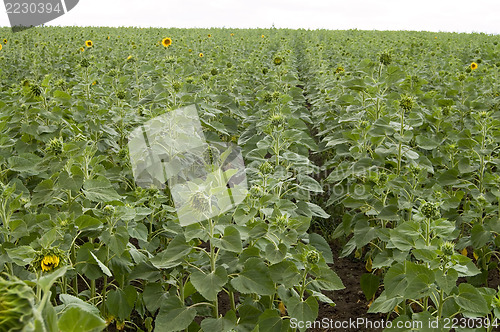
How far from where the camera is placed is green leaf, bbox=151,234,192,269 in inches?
85.8

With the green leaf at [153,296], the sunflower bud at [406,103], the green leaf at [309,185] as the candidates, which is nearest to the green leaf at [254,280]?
the green leaf at [153,296]

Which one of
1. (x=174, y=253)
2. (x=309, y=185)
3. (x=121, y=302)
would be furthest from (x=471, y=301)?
(x=121, y=302)

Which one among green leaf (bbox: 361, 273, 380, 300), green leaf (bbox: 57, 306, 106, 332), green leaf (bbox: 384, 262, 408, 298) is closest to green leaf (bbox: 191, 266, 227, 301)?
green leaf (bbox: 384, 262, 408, 298)

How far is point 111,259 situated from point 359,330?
188 centimetres

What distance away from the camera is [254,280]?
2203 mm

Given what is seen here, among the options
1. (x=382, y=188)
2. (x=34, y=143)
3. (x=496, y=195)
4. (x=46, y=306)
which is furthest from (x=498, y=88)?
(x=46, y=306)

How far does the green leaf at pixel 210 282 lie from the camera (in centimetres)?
211

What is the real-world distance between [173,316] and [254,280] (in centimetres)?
43

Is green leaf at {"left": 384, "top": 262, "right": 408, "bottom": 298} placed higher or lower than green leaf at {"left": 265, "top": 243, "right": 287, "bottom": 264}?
lower

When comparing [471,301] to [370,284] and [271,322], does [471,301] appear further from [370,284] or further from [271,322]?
[370,284]

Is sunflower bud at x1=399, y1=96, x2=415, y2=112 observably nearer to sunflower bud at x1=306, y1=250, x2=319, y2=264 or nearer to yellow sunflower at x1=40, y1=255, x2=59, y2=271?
sunflower bud at x1=306, y1=250, x2=319, y2=264

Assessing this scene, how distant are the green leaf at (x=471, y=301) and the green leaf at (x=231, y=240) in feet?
3.43

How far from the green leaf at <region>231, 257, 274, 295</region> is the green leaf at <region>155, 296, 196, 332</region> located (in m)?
0.29

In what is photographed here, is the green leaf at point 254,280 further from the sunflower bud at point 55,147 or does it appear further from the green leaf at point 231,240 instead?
the sunflower bud at point 55,147
